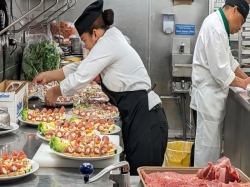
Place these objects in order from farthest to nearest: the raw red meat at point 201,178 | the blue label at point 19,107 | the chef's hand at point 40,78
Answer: the chef's hand at point 40,78 → the blue label at point 19,107 → the raw red meat at point 201,178

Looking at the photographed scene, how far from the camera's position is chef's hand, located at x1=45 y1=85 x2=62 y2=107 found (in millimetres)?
3467

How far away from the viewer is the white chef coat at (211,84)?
424 centimetres

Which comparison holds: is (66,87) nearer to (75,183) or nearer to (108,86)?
(108,86)

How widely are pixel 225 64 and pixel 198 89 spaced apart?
0.42 m

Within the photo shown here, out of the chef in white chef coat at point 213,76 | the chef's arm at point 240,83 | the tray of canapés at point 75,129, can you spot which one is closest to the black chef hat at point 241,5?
the chef in white chef coat at point 213,76

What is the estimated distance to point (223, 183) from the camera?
1.94 meters

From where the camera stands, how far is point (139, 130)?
3311 mm

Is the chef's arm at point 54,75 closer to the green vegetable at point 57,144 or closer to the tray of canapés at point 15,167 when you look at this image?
the green vegetable at point 57,144

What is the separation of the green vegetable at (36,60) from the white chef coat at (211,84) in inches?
56.0

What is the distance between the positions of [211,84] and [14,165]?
274 cm

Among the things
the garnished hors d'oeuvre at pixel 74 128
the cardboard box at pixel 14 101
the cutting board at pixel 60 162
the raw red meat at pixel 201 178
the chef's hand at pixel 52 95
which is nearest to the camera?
the raw red meat at pixel 201 178

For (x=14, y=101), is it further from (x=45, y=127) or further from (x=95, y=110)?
(x=95, y=110)

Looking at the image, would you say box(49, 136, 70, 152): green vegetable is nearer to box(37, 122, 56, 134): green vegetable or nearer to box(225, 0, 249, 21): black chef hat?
box(37, 122, 56, 134): green vegetable

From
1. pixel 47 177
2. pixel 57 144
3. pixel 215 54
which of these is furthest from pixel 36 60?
pixel 47 177
